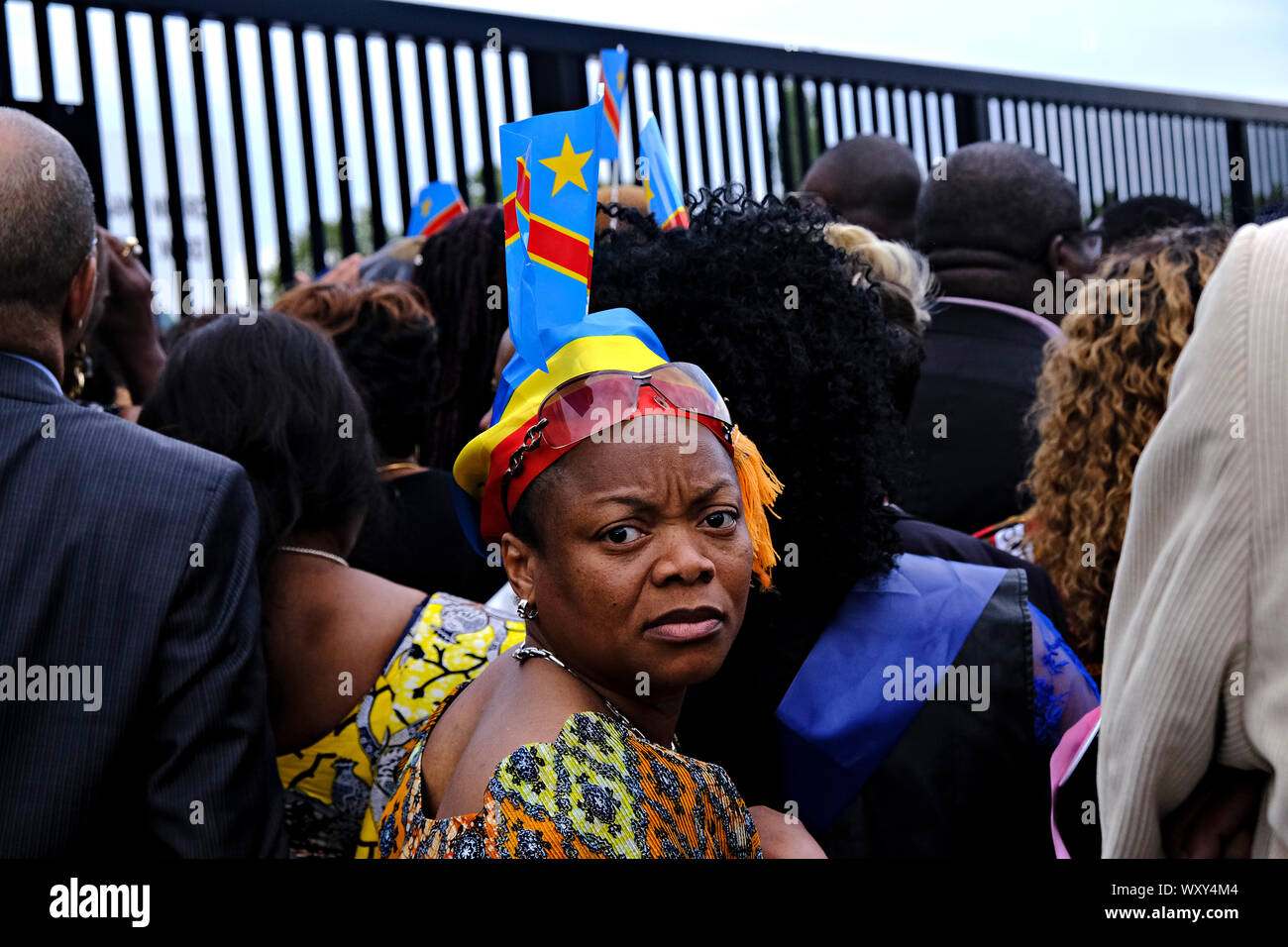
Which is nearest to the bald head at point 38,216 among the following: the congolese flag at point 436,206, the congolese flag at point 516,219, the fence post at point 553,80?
the congolese flag at point 516,219

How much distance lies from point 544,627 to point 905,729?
0.54 m

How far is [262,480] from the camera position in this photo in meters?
2.17

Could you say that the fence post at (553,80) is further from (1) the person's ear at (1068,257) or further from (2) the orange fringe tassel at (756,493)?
(2) the orange fringe tassel at (756,493)

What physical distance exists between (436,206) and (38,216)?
8.96 feet

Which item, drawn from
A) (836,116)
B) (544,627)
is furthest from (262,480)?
(836,116)

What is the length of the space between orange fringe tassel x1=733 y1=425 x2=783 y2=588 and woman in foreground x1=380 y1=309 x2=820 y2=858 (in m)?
0.02

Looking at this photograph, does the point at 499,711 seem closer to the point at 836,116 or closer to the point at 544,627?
the point at 544,627

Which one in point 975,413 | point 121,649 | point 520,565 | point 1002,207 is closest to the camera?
point 520,565

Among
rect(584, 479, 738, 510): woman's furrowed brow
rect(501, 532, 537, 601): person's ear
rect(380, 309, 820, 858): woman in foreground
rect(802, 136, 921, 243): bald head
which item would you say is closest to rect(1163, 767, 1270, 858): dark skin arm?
rect(380, 309, 820, 858): woman in foreground

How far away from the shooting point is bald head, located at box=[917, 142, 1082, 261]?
3.64 m

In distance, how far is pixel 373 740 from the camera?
2.05 meters

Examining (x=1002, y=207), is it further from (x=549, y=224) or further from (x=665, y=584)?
(x=665, y=584)

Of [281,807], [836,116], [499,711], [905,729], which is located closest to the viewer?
[499,711]

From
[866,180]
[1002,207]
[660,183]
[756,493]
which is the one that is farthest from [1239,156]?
[756,493]
